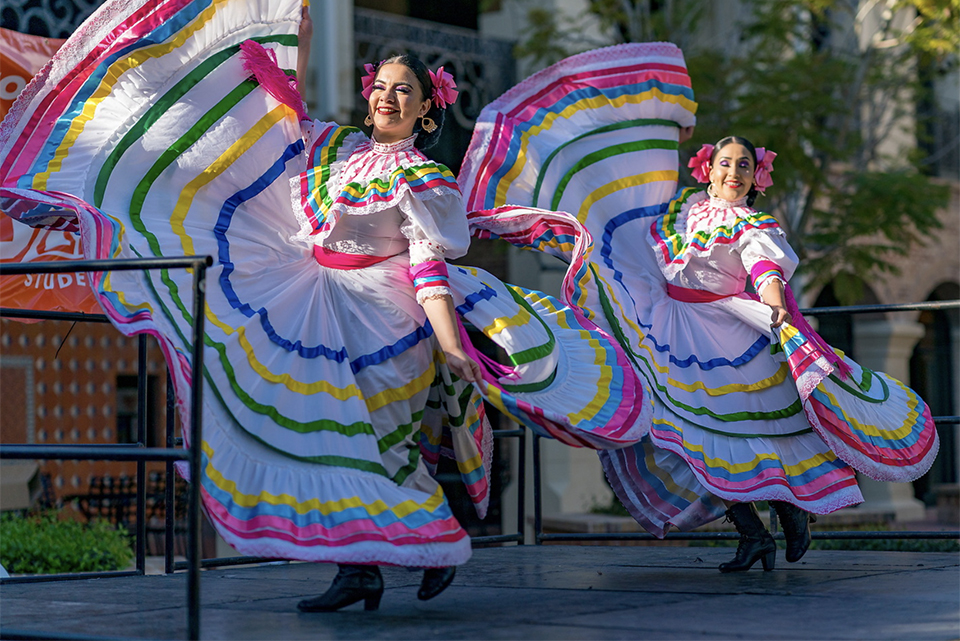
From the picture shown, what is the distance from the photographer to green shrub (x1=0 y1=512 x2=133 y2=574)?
23.4 feet

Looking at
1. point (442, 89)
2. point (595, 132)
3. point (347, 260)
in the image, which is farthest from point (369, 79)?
point (595, 132)

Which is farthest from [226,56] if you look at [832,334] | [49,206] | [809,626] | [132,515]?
[832,334]

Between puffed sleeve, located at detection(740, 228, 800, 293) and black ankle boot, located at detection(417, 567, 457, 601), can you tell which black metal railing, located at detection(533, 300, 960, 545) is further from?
black ankle boot, located at detection(417, 567, 457, 601)

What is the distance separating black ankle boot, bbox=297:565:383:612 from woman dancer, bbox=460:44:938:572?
0.97 m

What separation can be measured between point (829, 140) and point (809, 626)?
7.38 meters

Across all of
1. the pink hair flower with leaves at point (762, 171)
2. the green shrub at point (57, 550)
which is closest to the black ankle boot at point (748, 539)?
→ the pink hair flower with leaves at point (762, 171)

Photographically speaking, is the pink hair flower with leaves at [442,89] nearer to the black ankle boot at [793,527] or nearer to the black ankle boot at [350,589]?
the black ankle boot at [350,589]

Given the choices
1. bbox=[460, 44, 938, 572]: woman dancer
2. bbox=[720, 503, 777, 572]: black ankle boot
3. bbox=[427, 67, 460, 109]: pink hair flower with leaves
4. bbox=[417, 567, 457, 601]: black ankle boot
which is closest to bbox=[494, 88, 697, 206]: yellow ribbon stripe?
bbox=[460, 44, 938, 572]: woman dancer

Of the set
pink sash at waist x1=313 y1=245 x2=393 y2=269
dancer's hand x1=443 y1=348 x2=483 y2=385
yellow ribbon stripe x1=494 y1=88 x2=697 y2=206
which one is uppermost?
yellow ribbon stripe x1=494 y1=88 x2=697 y2=206

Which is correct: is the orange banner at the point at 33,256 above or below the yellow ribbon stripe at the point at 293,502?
above

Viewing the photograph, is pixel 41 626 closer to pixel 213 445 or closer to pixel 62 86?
pixel 213 445

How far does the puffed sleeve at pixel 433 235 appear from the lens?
3406mm

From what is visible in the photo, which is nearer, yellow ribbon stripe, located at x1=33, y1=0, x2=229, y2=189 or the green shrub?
yellow ribbon stripe, located at x1=33, y1=0, x2=229, y2=189

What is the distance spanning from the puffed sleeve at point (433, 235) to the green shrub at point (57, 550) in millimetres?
4185
